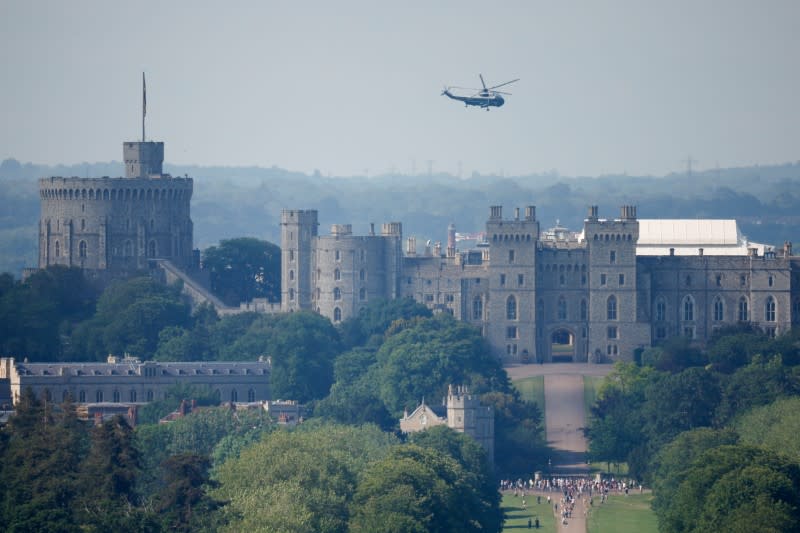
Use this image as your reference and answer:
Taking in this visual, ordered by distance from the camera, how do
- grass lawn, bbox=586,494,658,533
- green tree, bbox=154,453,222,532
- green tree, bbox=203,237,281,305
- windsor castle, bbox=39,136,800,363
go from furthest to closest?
1. green tree, bbox=203,237,281,305
2. windsor castle, bbox=39,136,800,363
3. grass lawn, bbox=586,494,658,533
4. green tree, bbox=154,453,222,532

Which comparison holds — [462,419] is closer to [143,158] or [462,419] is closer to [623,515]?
[623,515]

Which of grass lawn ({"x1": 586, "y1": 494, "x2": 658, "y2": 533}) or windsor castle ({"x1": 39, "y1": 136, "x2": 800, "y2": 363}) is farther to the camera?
windsor castle ({"x1": 39, "y1": 136, "x2": 800, "y2": 363})

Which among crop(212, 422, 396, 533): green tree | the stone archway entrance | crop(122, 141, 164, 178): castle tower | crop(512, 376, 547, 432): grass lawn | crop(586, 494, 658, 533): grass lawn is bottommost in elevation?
crop(586, 494, 658, 533): grass lawn

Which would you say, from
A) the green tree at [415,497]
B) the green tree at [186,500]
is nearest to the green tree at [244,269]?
the green tree at [415,497]

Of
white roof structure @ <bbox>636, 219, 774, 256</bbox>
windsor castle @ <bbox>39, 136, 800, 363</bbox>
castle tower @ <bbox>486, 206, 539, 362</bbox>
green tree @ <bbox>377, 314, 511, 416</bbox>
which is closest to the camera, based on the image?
green tree @ <bbox>377, 314, 511, 416</bbox>

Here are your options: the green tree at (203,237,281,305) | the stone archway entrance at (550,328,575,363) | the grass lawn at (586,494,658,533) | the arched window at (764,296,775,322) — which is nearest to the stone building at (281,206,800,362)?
the arched window at (764,296,775,322)

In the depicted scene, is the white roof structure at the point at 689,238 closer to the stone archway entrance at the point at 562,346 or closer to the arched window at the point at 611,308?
the stone archway entrance at the point at 562,346

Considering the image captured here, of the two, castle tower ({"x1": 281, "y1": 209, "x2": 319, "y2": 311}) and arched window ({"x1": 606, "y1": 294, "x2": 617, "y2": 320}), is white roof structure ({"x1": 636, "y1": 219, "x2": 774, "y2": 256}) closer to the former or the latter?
arched window ({"x1": 606, "y1": 294, "x2": 617, "y2": 320})

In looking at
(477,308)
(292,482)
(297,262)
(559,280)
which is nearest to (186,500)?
(292,482)
